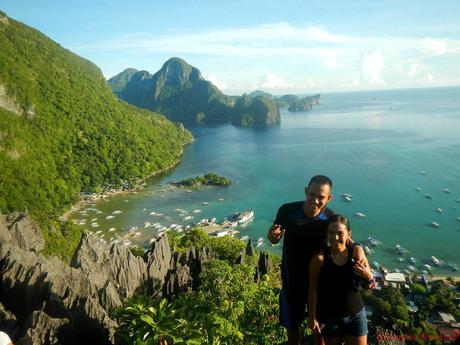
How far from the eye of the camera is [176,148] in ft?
372

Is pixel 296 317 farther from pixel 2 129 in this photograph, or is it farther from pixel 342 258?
pixel 2 129

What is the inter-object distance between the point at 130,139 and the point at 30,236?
7948 centimetres

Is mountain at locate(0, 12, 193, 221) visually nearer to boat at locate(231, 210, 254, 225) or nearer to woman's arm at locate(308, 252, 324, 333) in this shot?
boat at locate(231, 210, 254, 225)

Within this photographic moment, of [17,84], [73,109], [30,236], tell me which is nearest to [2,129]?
[17,84]

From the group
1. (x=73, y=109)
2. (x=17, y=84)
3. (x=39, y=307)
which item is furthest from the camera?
(x=73, y=109)

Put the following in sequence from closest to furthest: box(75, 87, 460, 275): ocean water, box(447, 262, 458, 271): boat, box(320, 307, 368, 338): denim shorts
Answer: box(320, 307, 368, 338): denim shorts, box(447, 262, 458, 271): boat, box(75, 87, 460, 275): ocean water

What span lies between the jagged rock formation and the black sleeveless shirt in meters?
5.77

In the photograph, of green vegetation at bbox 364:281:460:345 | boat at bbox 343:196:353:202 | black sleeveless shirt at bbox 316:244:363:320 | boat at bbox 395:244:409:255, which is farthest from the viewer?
boat at bbox 343:196:353:202

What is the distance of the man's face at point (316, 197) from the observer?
5.84 meters

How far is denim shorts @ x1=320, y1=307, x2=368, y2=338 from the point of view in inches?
234

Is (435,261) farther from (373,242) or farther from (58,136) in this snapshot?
(58,136)

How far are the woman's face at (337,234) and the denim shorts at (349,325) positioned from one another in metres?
1.34

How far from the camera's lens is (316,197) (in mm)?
5879

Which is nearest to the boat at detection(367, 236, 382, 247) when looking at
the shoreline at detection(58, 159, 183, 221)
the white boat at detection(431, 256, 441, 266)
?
the white boat at detection(431, 256, 441, 266)
